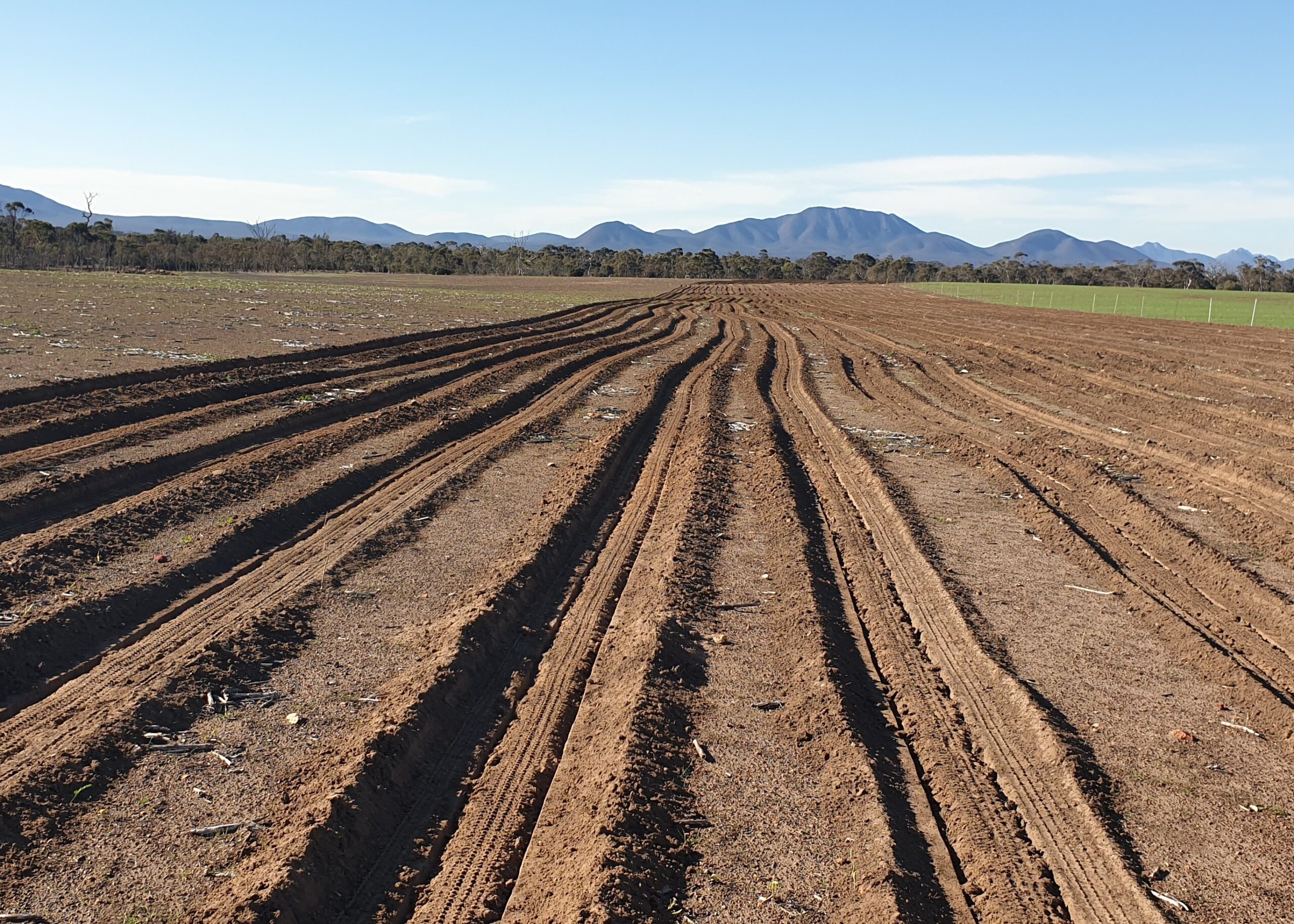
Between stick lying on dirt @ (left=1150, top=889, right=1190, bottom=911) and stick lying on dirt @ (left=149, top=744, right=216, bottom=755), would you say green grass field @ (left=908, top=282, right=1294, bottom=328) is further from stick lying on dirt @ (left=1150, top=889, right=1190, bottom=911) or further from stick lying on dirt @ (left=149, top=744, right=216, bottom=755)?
stick lying on dirt @ (left=149, top=744, right=216, bottom=755)

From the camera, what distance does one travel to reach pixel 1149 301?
68.1 metres

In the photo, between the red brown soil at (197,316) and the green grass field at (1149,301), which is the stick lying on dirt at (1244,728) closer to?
the red brown soil at (197,316)

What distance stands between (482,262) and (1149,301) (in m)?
105

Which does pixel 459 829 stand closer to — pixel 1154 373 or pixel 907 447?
pixel 907 447

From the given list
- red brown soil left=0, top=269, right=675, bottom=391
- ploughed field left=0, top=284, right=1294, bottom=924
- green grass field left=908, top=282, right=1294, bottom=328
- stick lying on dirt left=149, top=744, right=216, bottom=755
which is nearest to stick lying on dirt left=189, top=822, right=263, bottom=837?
ploughed field left=0, top=284, right=1294, bottom=924

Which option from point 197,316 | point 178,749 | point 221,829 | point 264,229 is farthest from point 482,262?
point 221,829

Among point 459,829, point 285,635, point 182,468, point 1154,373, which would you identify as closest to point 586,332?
point 1154,373

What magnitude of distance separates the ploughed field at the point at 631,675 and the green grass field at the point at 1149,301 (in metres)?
43.2

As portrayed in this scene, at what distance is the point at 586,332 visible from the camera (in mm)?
35000

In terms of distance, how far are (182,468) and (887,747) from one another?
9639mm

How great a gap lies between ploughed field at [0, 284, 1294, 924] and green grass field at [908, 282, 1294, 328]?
43.2m

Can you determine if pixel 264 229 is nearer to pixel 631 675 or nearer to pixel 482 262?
pixel 482 262

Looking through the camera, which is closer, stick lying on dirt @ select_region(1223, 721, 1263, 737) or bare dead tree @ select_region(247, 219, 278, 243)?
stick lying on dirt @ select_region(1223, 721, 1263, 737)

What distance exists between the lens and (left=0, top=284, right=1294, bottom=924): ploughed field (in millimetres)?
4512
